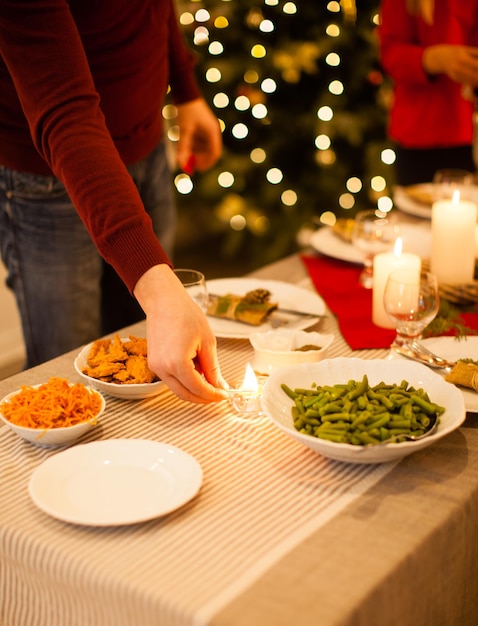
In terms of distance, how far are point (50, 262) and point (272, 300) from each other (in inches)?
18.5

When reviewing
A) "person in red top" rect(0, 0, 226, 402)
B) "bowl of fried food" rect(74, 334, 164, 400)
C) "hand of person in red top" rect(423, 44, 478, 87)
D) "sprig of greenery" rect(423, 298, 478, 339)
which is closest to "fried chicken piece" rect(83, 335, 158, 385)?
"bowl of fried food" rect(74, 334, 164, 400)

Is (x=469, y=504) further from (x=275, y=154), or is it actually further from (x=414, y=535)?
(x=275, y=154)

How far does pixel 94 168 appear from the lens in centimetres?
119

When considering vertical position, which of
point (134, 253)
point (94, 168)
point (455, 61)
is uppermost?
point (455, 61)

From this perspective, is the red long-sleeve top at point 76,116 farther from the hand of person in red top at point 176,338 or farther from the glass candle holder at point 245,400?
the glass candle holder at point 245,400

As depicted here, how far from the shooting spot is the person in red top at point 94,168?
45.3 inches

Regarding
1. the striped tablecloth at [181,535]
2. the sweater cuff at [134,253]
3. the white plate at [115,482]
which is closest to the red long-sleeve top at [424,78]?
the sweater cuff at [134,253]

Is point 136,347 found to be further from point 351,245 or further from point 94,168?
point 351,245

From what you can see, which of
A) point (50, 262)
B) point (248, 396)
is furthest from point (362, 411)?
point (50, 262)

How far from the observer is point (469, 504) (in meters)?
0.98

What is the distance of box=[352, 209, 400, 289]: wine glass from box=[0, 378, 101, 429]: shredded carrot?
2.57 feet

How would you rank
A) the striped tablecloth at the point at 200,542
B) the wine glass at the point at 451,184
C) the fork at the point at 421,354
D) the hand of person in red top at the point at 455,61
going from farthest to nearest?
the hand of person in red top at the point at 455,61
the wine glass at the point at 451,184
the fork at the point at 421,354
the striped tablecloth at the point at 200,542

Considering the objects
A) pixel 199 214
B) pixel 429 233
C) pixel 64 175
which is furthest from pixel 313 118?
pixel 64 175

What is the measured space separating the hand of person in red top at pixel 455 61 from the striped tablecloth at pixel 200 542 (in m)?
1.41
